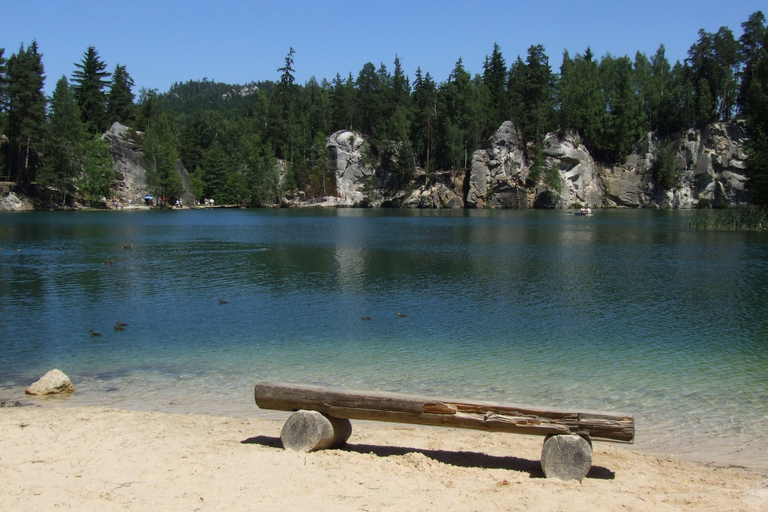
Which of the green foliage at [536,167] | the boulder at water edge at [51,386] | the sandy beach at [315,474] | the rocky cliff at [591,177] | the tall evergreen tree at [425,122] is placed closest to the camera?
the sandy beach at [315,474]

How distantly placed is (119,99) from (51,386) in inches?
4638

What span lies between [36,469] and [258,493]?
2950 mm

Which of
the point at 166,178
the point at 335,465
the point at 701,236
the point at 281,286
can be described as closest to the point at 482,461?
the point at 335,465

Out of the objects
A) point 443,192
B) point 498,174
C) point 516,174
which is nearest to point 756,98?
point 516,174

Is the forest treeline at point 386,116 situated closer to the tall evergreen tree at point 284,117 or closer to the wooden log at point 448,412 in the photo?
the tall evergreen tree at point 284,117

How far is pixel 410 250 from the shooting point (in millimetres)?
40062

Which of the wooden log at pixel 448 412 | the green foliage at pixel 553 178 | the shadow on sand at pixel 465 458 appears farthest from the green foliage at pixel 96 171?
the wooden log at pixel 448 412

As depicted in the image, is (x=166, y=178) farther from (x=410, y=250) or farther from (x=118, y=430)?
(x=118, y=430)

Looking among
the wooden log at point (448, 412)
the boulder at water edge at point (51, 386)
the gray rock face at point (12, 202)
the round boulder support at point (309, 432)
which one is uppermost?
the gray rock face at point (12, 202)

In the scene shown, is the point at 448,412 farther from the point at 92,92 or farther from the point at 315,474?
the point at 92,92

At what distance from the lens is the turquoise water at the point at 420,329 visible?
11961 mm

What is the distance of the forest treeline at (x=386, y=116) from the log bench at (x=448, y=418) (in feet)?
317

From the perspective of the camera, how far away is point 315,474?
7230 millimetres

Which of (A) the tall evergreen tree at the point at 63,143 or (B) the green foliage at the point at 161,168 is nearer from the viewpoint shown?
(A) the tall evergreen tree at the point at 63,143
